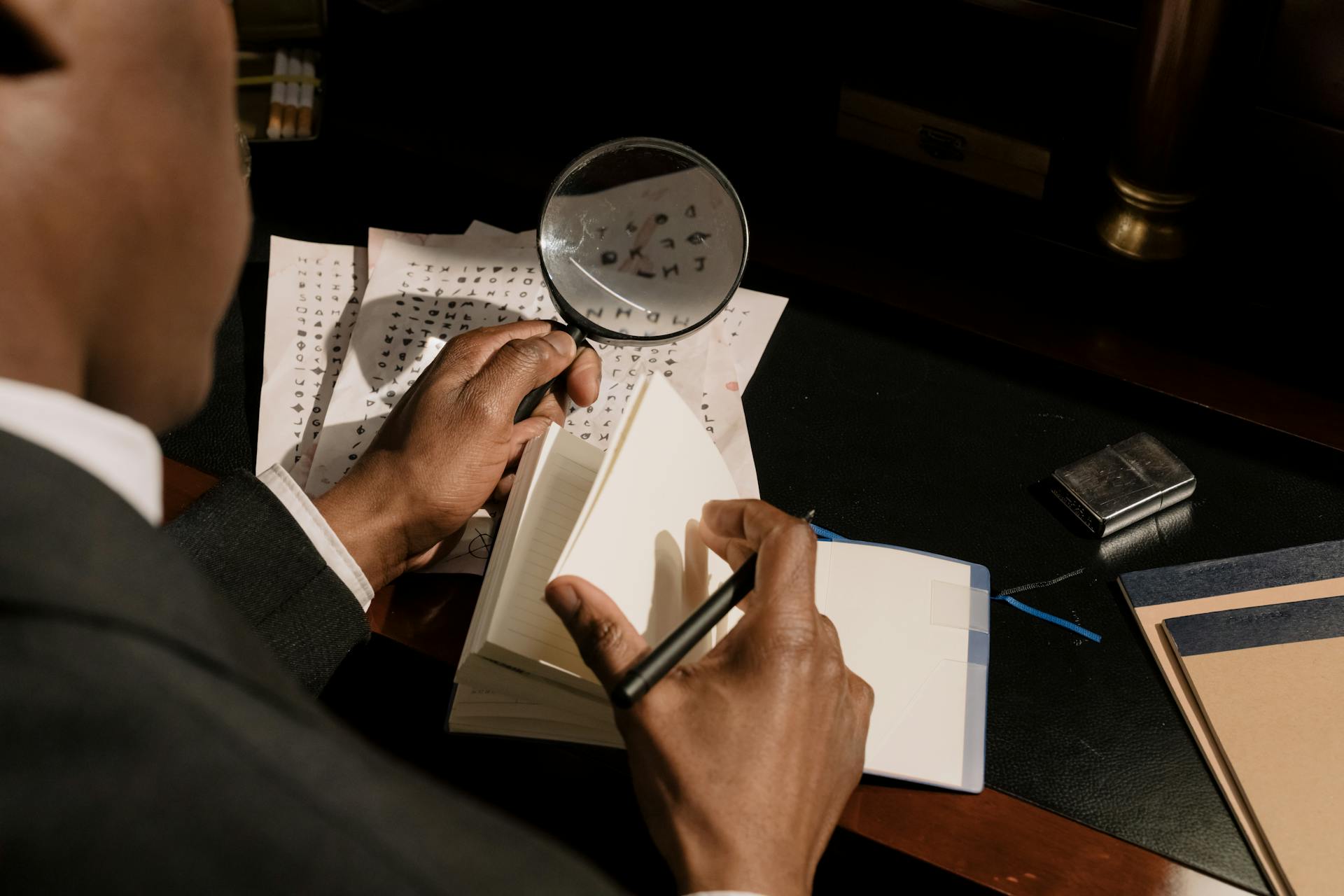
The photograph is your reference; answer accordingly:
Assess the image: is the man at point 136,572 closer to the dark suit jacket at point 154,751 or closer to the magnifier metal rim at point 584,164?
the dark suit jacket at point 154,751

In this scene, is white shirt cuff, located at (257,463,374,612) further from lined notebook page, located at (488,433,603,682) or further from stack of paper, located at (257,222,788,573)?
lined notebook page, located at (488,433,603,682)

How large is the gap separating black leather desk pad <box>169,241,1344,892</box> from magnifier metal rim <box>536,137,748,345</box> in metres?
0.15

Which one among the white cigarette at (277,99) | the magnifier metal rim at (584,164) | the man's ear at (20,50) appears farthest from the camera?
the white cigarette at (277,99)

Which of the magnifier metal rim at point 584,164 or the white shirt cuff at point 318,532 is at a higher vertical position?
the magnifier metal rim at point 584,164

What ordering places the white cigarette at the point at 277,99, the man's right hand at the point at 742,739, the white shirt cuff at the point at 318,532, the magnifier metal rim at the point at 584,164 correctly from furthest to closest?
the white cigarette at the point at 277,99 → the magnifier metal rim at the point at 584,164 → the white shirt cuff at the point at 318,532 → the man's right hand at the point at 742,739

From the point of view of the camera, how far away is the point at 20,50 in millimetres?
542

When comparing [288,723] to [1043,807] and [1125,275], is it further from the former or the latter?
[1125,275]

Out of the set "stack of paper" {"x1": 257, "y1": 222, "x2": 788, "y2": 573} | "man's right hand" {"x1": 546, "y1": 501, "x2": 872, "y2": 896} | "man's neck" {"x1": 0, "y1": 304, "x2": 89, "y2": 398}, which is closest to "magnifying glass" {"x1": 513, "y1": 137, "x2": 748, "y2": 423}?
"stack of paper" {"x1": 257, "y1": 222, "x2": 788, "y2": 573}

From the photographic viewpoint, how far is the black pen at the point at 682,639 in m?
0.90

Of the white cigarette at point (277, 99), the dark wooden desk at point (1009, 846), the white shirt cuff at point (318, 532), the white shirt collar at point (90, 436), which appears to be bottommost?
the dark wooden desk at point (1009, 846)

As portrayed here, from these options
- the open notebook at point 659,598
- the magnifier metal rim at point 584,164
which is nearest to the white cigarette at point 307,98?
the magnifier metal rim at point 584,164

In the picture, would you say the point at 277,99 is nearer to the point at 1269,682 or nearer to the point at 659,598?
the point at 659,598

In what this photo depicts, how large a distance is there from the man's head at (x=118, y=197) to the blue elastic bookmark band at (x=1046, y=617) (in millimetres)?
828

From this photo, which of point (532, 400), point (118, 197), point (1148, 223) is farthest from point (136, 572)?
point (1148, 223)
